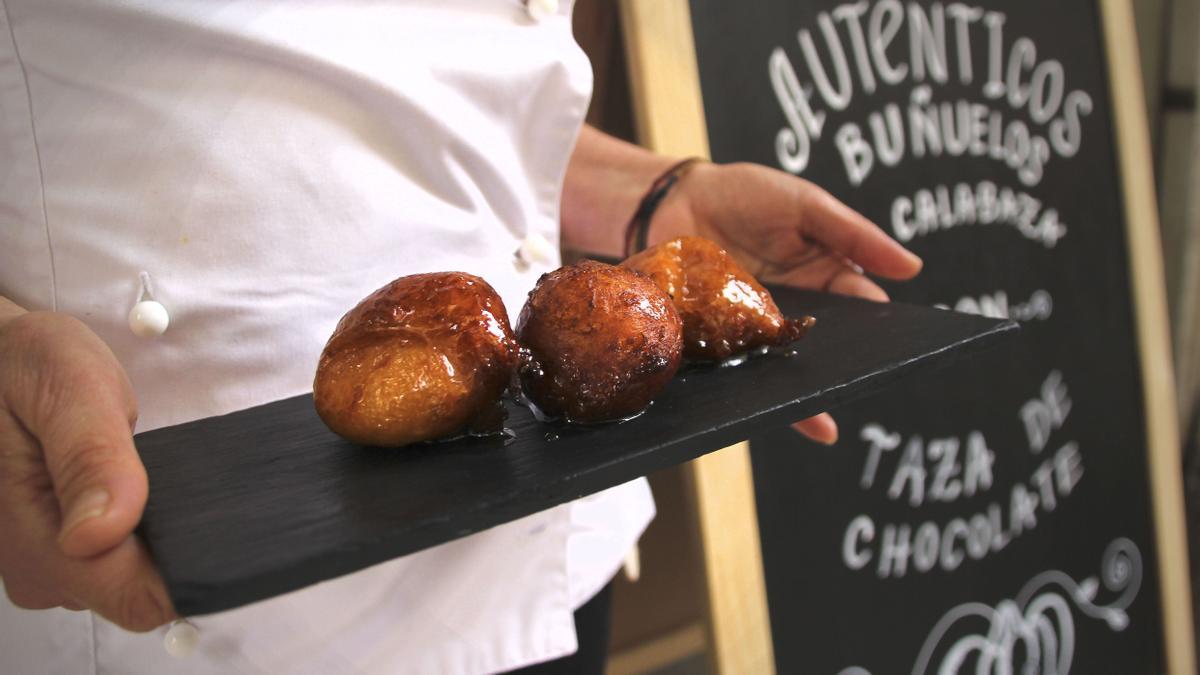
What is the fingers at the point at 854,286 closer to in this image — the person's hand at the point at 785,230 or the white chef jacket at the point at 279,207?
the person's hand at the point at 785,230

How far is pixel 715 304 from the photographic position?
3.05ft

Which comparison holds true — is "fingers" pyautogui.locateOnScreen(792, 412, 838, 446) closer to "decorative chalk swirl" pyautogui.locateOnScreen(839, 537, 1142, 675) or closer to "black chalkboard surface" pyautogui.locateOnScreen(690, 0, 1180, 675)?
"black chalkboard surface" pyautogui.locateOnScreen(690, 0, 1180, 675)

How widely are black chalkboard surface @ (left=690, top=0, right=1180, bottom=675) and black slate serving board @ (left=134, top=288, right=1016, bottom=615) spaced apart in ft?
2.09

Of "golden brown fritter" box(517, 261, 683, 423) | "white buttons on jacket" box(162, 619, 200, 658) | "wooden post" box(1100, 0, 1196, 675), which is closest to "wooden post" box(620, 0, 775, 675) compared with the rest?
"golden brown fritter" box(517, 261, 683, 423)

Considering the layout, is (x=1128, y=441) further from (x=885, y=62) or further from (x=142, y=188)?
(x=142, y=188)

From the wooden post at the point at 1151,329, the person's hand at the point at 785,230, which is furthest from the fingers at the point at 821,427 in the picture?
the wooden post at the point at 1151,329

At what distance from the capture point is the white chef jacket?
0.85 m

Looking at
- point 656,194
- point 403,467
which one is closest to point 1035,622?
point 656,194

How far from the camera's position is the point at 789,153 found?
1.60 meters

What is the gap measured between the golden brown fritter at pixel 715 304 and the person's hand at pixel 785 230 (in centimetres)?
22

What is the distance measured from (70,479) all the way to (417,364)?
→ 10.3 inches

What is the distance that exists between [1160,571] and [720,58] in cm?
159

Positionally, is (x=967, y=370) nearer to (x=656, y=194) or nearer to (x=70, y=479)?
(x=656, y=194)

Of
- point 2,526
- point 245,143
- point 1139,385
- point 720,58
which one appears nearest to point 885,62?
point 720,58
